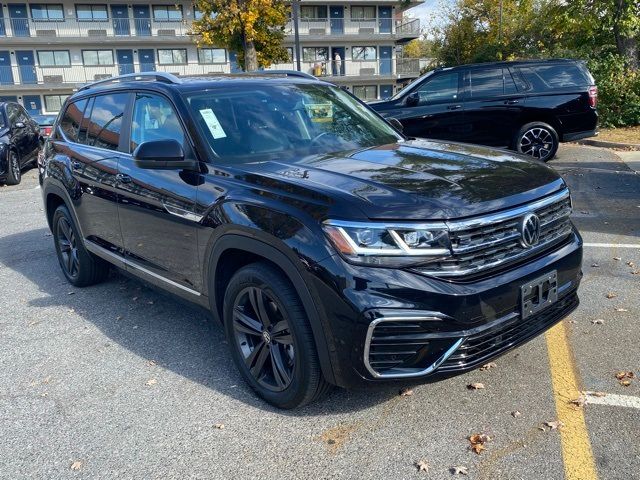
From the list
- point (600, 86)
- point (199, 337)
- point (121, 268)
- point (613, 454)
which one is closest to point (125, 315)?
point (121, 268)

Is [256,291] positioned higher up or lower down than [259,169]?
lower down

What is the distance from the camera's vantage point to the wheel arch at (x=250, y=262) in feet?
9.23

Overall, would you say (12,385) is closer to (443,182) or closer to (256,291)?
(256,291)

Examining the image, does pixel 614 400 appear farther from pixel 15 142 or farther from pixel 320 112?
pixel 15 142

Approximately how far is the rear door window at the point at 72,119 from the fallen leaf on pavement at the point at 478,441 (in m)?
4.23

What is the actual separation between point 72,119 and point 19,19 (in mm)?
39148

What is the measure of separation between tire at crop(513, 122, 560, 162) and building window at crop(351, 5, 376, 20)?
118 feet

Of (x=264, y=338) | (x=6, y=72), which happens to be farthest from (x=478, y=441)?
(x=6, y=72)

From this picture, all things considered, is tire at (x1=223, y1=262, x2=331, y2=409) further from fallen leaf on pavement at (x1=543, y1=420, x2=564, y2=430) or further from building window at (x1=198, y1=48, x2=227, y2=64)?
building window at (x1=198, y1=48, x2=227, y2=64)

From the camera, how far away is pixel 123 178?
4.22 metres

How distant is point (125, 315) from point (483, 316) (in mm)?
3192

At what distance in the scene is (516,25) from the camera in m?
39.8

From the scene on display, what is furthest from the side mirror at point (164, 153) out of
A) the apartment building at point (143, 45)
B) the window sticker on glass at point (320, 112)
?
the apartment building at point (143, 45)

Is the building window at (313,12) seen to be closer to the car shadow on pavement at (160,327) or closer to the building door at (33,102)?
the building door at (33,102)
